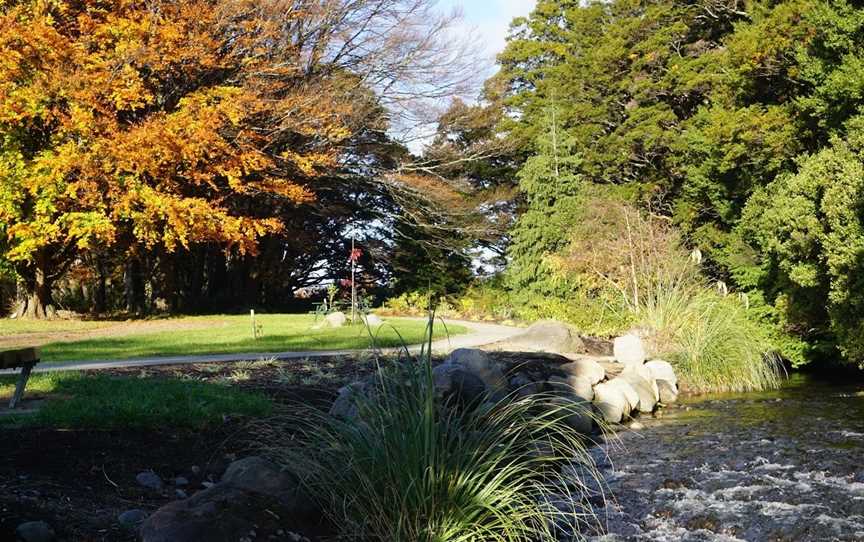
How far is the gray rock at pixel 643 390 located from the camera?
10.4 m

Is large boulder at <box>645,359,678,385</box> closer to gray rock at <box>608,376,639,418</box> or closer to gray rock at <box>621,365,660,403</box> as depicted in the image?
gray rock at <box>621,365,660,403</box>

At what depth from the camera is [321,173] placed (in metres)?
21.5

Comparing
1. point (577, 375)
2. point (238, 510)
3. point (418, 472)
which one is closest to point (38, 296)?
point (577, 375)

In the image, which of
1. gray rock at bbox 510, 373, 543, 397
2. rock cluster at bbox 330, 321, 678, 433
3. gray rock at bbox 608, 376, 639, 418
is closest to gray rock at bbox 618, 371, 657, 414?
rock cluster at bbox 330, 321, 678, 433

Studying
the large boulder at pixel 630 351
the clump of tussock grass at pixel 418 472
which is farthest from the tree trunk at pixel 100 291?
the clump of tussock grass at pixel 418 472

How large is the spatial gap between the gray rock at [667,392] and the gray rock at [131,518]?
27.6 ft

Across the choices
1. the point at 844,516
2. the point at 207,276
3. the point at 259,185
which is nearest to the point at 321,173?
the point at 259,185

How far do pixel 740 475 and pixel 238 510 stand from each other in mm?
4800

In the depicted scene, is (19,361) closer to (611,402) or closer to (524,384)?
(524,384)

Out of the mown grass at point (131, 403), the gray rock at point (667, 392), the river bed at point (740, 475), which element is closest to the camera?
the river bed at point (740, 475)

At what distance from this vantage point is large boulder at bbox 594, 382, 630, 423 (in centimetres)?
938

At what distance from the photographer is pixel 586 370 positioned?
10.3m

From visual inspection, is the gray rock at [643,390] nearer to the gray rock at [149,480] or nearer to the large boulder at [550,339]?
the large boulder at [550,339]

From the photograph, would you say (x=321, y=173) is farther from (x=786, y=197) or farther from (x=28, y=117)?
(x=786, y=197)
